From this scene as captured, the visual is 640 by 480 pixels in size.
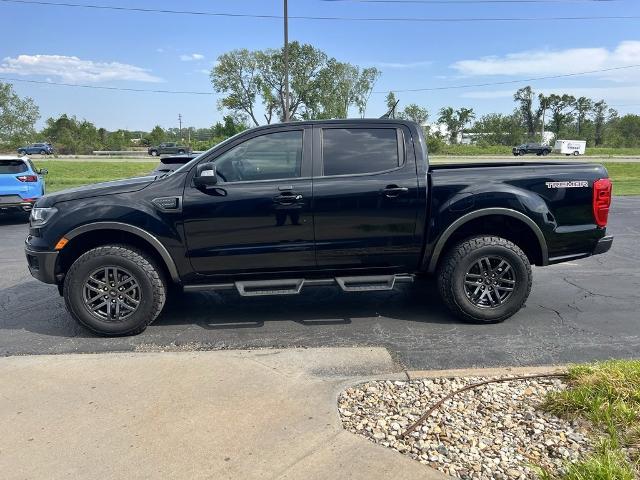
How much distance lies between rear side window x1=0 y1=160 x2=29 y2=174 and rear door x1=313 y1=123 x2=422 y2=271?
9.82m

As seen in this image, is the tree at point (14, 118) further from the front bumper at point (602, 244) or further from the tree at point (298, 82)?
the front bumper at point (602, 244)

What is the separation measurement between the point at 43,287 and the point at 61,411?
3.63 m

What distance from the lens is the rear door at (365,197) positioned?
4711 mm

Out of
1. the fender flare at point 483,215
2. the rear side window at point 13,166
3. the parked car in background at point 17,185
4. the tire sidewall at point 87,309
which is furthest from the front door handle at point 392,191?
the rear side window at point 13,166

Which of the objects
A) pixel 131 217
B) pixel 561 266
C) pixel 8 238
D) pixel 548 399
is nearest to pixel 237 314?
pixel 131 217

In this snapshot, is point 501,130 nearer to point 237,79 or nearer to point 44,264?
point 237,79

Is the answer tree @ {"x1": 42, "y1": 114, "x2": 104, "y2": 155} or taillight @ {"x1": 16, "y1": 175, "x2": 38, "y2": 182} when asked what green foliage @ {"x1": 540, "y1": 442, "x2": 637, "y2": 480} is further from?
tree @ {"x1": 42, "y1": 114, "x2": 104, "y2": 155}

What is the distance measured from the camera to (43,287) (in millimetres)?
6480

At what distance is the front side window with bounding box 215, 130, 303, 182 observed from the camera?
479 centimetres

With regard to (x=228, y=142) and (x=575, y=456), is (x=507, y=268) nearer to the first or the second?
(x=575, y=456)

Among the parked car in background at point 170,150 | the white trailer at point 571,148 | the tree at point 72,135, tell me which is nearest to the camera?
the parked car in background at point 170,150

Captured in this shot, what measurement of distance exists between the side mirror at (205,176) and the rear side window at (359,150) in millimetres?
1004

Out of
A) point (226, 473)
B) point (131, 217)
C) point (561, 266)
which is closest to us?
point (226, 473)

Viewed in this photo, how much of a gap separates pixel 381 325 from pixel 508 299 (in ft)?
3.98
